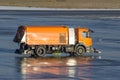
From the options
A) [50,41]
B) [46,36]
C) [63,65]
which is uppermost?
[46,36]

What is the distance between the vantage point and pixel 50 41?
44.6 metres

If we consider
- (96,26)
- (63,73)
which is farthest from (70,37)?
(96,26)

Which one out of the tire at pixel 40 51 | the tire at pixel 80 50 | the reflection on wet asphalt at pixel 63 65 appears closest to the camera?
the reflection on wet asphalt at pixel 63 65

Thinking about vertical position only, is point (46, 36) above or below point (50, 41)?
above

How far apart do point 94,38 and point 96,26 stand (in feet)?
48.7

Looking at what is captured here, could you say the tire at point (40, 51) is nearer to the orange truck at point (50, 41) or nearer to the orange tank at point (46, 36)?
the orange truck at point (50, 41)

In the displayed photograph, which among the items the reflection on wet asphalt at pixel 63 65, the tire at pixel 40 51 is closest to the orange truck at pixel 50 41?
the tire at pixel 40 51

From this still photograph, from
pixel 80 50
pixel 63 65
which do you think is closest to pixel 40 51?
pixel 80 50

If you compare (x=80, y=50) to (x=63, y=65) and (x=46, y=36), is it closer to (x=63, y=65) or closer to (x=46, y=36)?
(x=46, y=36)

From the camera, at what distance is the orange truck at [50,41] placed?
145 feet

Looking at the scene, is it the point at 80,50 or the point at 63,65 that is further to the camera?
the point at 80,50

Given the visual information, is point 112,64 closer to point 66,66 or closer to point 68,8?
point 66,66

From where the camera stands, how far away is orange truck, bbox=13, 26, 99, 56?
4428 centimetres

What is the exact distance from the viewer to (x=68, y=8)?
11644 cm
